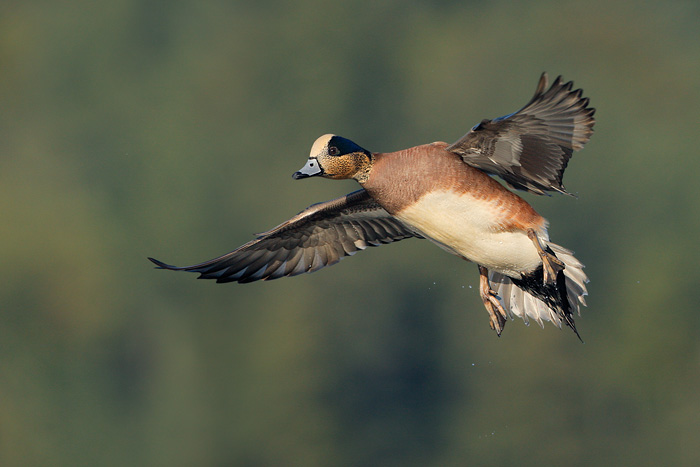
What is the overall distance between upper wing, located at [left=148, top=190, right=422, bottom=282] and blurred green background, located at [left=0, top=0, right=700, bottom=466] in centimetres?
1639

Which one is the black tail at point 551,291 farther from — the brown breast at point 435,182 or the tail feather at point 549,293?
the brown breast at point 435,182

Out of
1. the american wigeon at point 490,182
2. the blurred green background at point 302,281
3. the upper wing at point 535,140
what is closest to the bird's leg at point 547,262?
the american wigeon at point 490,182

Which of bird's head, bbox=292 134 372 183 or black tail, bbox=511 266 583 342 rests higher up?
bird's head, bbox=292 134 372 183

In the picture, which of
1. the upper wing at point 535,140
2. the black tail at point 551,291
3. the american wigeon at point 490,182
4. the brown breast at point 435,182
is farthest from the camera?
the black tail at point 551,291

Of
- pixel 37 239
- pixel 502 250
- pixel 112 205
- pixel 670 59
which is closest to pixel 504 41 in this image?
pixel 670 59

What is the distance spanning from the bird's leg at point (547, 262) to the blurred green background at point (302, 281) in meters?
17.6

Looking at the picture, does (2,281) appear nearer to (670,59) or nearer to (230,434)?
(230,434)

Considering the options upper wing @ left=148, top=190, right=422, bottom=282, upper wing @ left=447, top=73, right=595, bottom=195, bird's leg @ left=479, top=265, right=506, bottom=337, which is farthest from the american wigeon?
upper wing @ left=148, top=190, right=422, bottom=282

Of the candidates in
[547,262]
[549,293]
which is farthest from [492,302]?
[547,262]

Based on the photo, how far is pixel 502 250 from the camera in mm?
5949

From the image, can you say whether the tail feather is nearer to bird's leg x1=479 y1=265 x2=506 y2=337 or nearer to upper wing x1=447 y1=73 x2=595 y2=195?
bird's leg x1=479 y1=265 x2=506 y2=337

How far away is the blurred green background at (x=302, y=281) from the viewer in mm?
23594

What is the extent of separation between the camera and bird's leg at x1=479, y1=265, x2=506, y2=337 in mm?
6570

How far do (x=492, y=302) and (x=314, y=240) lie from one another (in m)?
1.27
